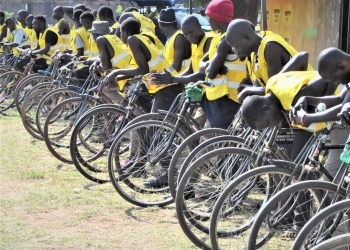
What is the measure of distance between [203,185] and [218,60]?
4.58 ft

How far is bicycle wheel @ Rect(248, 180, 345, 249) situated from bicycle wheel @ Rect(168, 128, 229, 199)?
1.21 meters

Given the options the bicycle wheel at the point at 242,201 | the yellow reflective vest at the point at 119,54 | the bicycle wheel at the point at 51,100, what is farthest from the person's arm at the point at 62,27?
the bicycle wheel at the point at 242,201

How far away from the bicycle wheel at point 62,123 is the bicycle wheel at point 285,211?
3886mm

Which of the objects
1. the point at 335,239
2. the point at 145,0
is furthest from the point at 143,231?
the point at 145,0

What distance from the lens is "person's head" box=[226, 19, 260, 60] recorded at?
6035mm

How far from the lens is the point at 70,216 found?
22.2 feet

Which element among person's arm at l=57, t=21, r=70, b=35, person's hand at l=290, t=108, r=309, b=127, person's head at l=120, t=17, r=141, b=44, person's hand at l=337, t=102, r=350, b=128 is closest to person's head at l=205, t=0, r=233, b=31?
person's head at l=120, t=17, r=141, b=44

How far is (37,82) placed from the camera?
11.4 metres

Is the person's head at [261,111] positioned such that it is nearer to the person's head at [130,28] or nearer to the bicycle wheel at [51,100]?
the person's head at [130,28]

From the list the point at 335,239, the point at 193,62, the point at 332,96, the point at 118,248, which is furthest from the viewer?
the point at 193,62

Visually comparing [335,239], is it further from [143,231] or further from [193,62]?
[193,62]

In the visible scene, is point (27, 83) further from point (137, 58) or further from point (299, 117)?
point (299, 117)

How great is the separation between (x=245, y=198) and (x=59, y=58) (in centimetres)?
649

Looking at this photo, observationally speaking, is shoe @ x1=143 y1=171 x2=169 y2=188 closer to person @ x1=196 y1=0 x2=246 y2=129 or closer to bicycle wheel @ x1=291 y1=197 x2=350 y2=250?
person @ x1=196 y1=0 x2=246 y2=129
